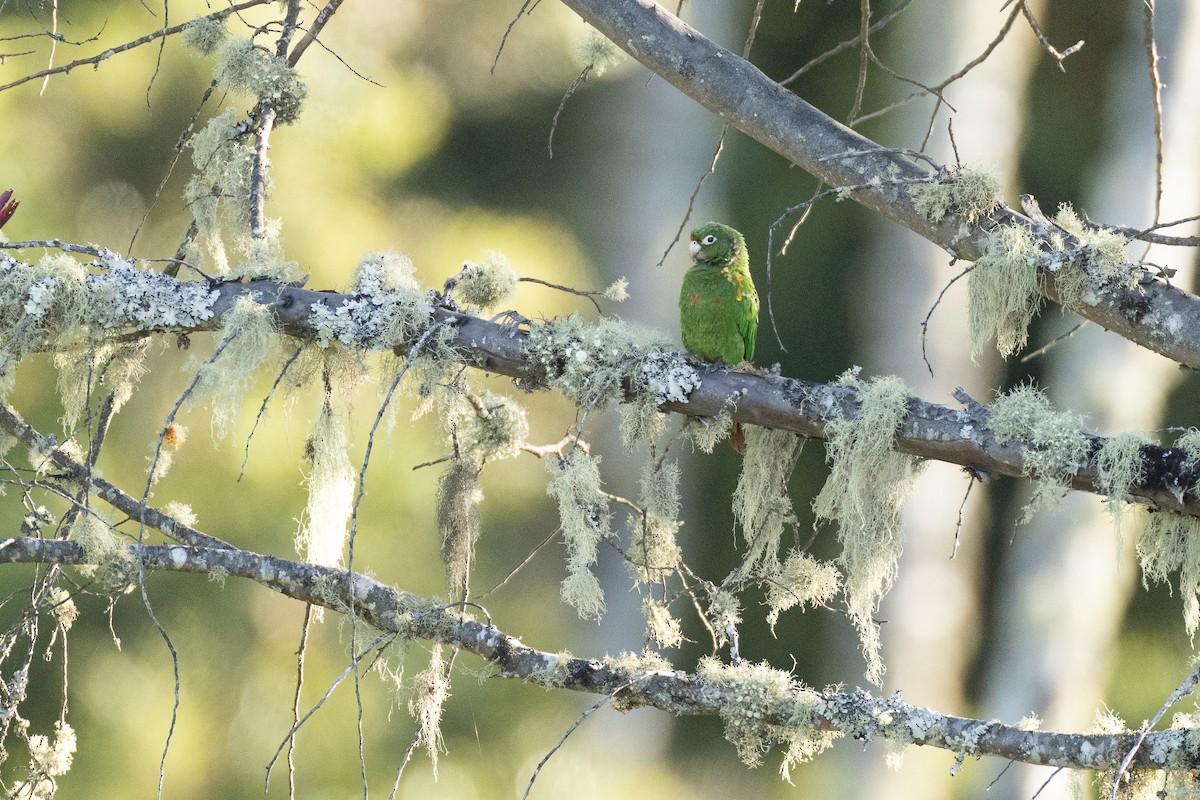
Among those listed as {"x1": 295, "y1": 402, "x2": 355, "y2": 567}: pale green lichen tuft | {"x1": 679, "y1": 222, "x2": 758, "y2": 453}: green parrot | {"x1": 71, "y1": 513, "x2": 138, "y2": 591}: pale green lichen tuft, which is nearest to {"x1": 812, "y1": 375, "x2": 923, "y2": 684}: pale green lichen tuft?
{"x1": 679, "y1": 222, "x2": 758, "y2": 453}: green parrot

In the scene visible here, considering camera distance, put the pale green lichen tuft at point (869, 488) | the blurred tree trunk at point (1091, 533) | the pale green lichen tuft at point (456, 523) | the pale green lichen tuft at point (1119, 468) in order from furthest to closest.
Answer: the blurred tree trunk at point (1091, 533) < the pale green lichen tuft at point (456, 523) < the pale green lichen tuft at point (869, 488) < the pale green lichen tuft at point (1119, 468)

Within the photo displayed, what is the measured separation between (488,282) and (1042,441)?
115cm

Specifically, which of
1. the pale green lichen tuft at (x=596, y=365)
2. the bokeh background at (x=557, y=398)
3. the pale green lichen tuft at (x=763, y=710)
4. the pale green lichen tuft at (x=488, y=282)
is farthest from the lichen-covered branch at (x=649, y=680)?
the bokeh background at (x=557, y=398)

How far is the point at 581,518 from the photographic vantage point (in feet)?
6.93

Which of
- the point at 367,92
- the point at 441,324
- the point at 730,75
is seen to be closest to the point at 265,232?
the point at 441,324

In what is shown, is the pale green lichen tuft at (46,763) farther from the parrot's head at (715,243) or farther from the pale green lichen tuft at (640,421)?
the parrot's head at (715,243)

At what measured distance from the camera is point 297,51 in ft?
8.73

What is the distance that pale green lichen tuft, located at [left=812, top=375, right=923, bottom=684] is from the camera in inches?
78.0

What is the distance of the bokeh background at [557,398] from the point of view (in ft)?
16.6

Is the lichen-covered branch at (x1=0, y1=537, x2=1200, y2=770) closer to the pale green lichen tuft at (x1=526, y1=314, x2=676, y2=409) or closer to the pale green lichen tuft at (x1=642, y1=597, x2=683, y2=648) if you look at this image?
the pale green lichen tuft at (x1=642, y1=597, x2=683, y2=648)

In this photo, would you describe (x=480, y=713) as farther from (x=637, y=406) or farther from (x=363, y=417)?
(x=637, y=406)

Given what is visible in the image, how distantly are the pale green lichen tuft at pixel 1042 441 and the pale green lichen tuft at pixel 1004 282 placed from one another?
0.21 metres

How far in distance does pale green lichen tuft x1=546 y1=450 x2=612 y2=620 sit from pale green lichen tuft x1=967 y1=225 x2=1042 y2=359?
0.82 m

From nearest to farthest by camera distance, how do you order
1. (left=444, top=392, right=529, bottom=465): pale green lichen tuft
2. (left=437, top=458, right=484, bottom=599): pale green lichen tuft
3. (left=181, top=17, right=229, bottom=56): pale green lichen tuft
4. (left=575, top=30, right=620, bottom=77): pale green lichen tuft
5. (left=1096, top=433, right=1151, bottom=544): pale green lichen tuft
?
(left=1096, top=433, right=1151, bottom=544): pale green lichen tuft
(left=437, top=458, right=484, bottom=599): pale green lichen tuft
(left=444, top=392, right=529, bottom=465): pale green lichen tuft
(left=181, top=17, right=229, bottom=56): pale green lichen tuft
(left=575, top=30, right=620, bottom=77): pale green lichen tuft
